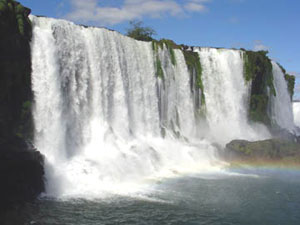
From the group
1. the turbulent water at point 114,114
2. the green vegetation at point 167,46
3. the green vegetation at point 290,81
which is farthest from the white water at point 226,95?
the green vegetation at point 290,81

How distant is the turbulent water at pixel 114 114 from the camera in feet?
49.3

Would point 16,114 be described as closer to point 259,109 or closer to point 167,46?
point 167,46

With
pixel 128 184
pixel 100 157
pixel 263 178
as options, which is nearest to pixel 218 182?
pixel 263 178

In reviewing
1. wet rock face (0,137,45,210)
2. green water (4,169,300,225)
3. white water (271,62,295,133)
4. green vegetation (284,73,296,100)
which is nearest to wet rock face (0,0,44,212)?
wet rock face (0,137,45,210)

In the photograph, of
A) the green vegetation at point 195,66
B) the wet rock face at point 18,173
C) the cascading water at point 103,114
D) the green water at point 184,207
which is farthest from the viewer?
the green vegetation at point 195,66

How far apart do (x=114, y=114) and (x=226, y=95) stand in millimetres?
10514

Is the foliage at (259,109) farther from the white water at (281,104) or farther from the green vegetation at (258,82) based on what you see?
the white water at (281,104)

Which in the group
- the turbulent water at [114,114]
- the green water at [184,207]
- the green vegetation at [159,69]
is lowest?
the green water at [184,207]

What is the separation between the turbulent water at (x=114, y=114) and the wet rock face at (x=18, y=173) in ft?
2.23

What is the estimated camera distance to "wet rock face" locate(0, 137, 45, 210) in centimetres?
1187

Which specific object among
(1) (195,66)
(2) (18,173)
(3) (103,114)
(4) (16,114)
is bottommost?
(2) (18,173)

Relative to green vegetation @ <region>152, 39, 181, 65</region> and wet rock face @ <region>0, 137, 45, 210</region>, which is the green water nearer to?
wet rock face @ <region>0, 137, 45, 210</region>

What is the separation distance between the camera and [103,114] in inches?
707

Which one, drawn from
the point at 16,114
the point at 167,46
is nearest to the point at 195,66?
the point at 167,46
